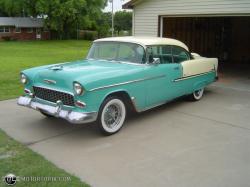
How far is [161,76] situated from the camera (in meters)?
6.57

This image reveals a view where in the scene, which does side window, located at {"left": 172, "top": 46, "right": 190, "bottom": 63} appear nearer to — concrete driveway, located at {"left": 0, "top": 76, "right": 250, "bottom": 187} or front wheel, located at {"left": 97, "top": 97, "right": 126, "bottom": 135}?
concrete driveway, located at {"left": 0, "top": 76, "right": 250, "bottom": 187}

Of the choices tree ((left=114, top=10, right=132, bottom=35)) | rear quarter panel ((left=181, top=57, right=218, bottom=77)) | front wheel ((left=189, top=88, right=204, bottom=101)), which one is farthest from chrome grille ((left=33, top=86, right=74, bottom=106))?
tree ((left=114, top=10, right=132, bottom=35))

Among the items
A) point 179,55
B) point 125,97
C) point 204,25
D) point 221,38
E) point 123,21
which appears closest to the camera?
point 125,97

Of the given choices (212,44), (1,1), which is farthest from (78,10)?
(212,44)

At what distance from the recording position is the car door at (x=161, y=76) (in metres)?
6.35

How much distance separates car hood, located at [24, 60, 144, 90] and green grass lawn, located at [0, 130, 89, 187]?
46.8 inches

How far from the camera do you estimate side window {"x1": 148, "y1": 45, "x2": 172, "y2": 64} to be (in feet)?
21.6

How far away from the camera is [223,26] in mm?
16859

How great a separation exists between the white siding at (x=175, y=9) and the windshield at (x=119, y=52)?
4.64m

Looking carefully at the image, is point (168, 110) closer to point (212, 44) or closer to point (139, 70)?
point (139, 70)

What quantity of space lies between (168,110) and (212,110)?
996 mm

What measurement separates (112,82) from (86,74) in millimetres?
452

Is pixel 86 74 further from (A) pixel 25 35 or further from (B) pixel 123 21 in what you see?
(B) pixel 123 21

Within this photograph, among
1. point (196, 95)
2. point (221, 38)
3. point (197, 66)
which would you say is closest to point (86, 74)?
point (197, 66)
